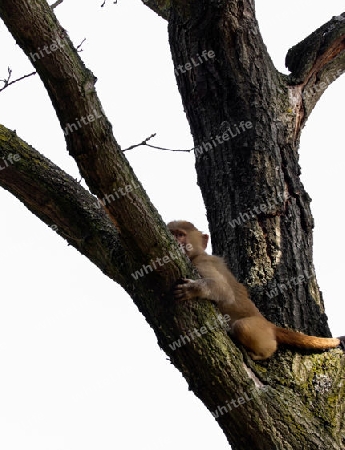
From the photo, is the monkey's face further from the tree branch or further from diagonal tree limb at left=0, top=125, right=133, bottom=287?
diagonal tree limb at left=0, top=125, right=133, bottom=287

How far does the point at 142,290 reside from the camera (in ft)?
12.9

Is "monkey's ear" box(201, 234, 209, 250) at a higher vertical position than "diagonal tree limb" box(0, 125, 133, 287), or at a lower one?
higher

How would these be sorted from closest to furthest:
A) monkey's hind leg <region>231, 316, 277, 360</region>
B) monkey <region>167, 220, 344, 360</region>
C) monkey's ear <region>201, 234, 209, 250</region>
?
monkey <region>167, 220, 344, 360</region>
monkey's hind leg <region>231, 316, 277, 360</region>
monkey's ear <region>201, 234, 209, 250</region>

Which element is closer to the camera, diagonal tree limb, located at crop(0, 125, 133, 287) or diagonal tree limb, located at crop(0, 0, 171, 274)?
diagonal tree limb, located at crop(0, 0, 171, 274)

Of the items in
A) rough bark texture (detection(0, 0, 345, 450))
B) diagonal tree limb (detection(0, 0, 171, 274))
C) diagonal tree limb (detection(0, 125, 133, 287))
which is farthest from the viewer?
diagonal tree limb (detection(0, 125, 133, 287))

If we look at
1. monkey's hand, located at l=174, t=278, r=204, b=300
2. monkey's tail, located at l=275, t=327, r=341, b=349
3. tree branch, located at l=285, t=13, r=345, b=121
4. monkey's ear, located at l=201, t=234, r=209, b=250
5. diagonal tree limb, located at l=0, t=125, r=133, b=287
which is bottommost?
monkey's tail, located at l=275, t=327, r=341, b=349

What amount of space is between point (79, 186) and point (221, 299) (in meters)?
1.26

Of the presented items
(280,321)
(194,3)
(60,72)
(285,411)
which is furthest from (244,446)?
(194,3)

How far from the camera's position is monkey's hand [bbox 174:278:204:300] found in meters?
3.87

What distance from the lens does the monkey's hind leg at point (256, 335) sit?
4.65 metres

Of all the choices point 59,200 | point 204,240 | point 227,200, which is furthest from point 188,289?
point 204,240

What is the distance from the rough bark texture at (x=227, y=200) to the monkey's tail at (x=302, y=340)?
2.9 inches

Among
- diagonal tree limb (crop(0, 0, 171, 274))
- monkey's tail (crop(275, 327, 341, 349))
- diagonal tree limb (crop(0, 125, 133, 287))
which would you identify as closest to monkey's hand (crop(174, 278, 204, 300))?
diagonal tree limb (crop(0, 0, 171, 274))

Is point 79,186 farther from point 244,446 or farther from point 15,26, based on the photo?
point 244,446
